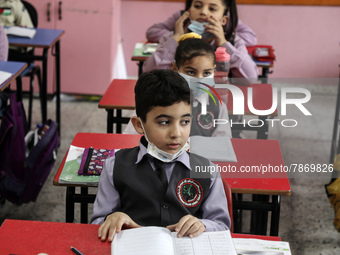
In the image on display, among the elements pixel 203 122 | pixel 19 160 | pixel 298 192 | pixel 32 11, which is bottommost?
pixel 298 192

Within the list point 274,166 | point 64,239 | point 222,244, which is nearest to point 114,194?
point 64,239

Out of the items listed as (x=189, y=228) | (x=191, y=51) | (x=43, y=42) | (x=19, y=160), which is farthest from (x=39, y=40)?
(x=189, y=228)

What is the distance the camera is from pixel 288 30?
16.6 ft

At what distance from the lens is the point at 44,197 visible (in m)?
3.12

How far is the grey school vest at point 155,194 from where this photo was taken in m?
1.65

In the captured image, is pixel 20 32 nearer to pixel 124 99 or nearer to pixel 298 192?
pixel 124 99

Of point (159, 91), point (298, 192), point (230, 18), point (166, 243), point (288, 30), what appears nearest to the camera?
point (166, 243)

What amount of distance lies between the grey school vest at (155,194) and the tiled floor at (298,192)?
372mm

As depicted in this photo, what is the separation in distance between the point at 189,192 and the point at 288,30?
12.1ft

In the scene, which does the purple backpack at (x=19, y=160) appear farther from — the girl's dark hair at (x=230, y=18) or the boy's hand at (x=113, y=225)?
the boy's hand at (x=113, y=225)

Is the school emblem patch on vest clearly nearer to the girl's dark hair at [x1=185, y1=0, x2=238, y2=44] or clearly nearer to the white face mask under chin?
the white face mask under chin

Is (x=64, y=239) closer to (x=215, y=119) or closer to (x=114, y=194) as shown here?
(x=114, y=194)

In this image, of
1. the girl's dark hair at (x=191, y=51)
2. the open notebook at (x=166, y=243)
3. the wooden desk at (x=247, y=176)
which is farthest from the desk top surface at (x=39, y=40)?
the open notebook at (x=166, y=243)

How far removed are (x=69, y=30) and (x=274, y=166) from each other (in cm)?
297
